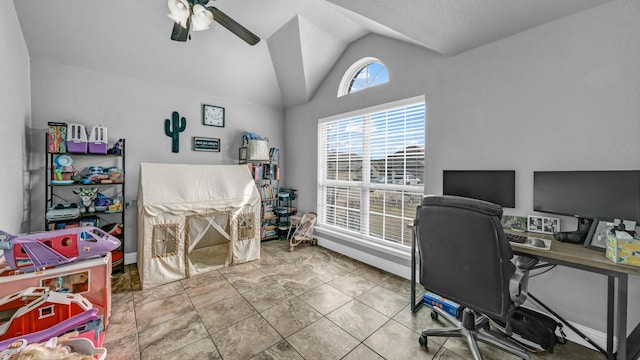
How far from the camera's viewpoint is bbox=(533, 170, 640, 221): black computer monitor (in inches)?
63.5

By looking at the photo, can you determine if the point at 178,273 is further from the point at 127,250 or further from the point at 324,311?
the point at 324,311

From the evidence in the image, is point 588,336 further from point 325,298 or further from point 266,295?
point 266,295

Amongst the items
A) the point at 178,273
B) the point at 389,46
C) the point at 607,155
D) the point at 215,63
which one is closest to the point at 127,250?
the point at 178,273

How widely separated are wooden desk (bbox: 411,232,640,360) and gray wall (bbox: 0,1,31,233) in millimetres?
4076

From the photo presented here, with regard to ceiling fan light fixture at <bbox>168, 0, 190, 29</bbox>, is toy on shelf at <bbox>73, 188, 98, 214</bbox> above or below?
below

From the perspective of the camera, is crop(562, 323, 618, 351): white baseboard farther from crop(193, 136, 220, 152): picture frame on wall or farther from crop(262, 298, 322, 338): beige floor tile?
crop(193, 136, 220, 152): picture frame on wall

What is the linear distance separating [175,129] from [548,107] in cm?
458

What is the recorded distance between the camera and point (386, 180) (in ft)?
10.9

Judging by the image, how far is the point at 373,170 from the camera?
11.4 feet

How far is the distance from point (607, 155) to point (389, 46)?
2.45 meters

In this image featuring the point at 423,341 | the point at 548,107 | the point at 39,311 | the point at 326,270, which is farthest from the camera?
the point at 326,270

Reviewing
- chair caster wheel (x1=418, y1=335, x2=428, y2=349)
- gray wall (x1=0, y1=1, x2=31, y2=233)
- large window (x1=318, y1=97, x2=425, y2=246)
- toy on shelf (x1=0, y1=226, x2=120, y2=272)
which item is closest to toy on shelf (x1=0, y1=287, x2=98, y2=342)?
toy on shelf (x1=0, y1=226, x2=120, y2=272)

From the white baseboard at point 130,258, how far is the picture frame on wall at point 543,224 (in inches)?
190

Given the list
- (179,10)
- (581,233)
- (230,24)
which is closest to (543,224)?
(581,233)
